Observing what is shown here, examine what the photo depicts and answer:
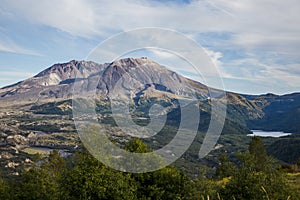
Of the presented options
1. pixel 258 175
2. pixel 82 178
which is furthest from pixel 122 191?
pixel 258 175

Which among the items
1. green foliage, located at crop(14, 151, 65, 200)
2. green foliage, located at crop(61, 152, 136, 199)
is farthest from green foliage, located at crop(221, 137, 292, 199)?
green foliage, located at crop(14, 151, 65, 200)

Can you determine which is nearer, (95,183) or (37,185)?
(95,183)

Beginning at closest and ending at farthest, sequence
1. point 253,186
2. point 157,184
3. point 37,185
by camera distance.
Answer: point 253,186 → point 157,184 → point 37,185

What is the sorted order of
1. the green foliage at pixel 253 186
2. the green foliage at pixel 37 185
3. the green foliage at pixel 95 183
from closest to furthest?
the green foliage at pixel 253 186 < the green foliage at pixel 95 183 < the green foliage at pixel 37 185

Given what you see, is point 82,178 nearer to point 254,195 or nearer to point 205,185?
point 205,185

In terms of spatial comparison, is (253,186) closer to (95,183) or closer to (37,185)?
(95,183)

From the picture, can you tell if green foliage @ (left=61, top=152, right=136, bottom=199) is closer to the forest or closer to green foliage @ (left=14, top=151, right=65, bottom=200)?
the forest

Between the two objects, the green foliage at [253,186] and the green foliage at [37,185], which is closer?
the green foliage at [253,186]

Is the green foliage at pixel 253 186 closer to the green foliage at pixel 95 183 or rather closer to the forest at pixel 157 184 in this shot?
the forest at pixel 157 184

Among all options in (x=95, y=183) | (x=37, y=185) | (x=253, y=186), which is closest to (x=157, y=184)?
(x=95, y=183)

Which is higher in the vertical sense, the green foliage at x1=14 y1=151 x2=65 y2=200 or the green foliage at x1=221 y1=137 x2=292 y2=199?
the green foliage at x1=221 y1=137 x2=292 y2=199

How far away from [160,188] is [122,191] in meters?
Result: 5.90

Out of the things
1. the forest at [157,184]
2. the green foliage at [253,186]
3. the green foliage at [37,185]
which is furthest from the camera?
the green foliage at [37,185]

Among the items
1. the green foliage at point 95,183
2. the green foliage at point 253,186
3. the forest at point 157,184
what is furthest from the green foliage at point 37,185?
the green foliage at point 253,186
